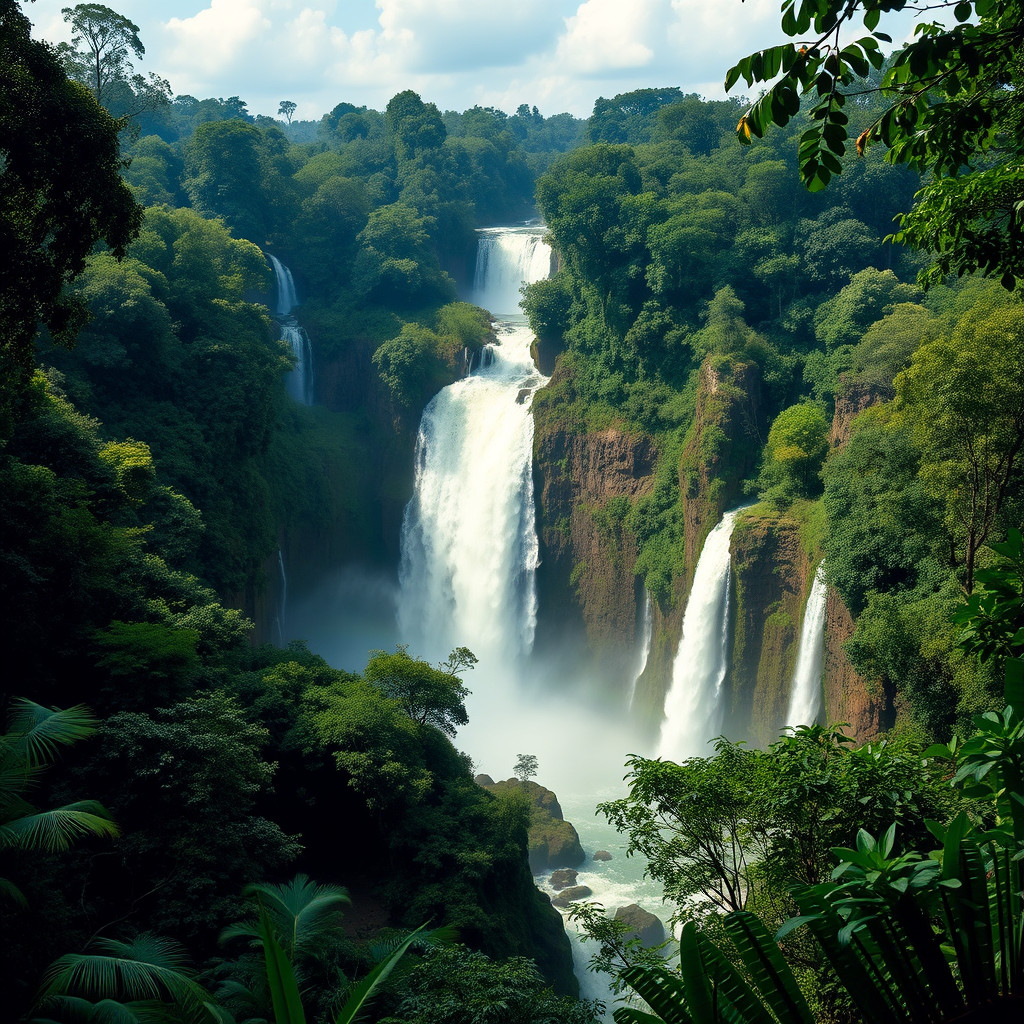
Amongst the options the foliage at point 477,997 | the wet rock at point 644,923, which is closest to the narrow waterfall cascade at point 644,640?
the wet rock at point 644,923

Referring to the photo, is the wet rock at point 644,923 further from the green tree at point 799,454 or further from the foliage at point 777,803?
the foliage at point 777,803

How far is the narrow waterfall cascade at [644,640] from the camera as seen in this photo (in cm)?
3086

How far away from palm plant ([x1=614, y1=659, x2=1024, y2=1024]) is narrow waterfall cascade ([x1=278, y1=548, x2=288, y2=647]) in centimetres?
3032

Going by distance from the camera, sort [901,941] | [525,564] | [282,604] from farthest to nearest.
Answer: [525,564] < [282,604] < [901,941]

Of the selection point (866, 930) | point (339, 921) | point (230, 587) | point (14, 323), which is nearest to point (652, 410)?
point (230, 587)

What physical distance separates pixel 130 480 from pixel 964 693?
17060mm

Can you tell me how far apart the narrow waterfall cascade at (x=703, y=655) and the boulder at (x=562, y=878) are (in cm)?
526

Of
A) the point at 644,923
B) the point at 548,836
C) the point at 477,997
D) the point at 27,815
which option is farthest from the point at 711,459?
the point at 27,815

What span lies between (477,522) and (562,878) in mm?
15146

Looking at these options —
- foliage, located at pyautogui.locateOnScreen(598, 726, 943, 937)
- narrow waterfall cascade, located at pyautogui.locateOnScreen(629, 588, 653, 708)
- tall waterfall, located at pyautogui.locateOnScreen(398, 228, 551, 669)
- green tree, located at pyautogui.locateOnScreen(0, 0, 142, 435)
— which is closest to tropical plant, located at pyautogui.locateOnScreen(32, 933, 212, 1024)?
foliage, located at pyautogui.locateOnScreen(598, 726, 943, 937)

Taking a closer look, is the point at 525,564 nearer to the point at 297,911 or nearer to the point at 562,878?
the point at 562,878

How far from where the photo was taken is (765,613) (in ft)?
81.7

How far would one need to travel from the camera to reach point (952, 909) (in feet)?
11.7

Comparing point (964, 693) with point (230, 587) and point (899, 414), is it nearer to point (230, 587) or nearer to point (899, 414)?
point (899, 414)
